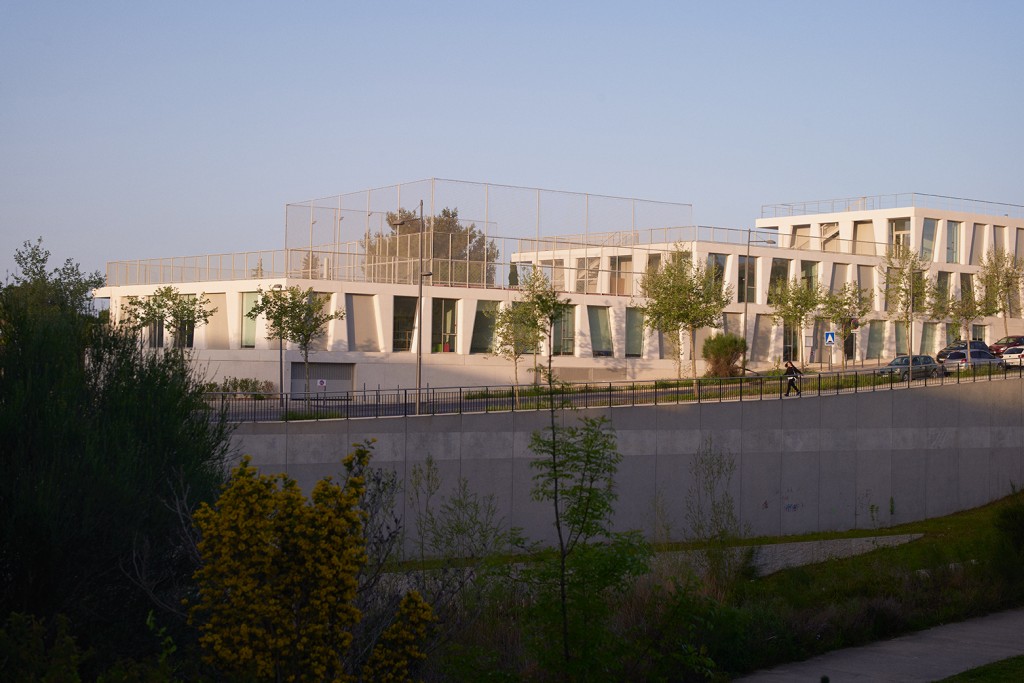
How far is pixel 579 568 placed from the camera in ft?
35.1

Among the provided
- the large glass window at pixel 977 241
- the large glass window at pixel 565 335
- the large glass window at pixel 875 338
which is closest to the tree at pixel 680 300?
the large glass window at pixel 565 335

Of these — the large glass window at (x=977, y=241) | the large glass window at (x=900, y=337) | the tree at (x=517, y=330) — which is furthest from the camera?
the large glass window at (x=977, y=241)

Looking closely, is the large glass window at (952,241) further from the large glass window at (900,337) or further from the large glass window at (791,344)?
the large glass window at (791,344)

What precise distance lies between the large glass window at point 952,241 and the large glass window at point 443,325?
38.5 metres

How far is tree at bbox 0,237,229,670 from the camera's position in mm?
12188

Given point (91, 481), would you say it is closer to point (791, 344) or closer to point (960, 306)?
point (791, 344)

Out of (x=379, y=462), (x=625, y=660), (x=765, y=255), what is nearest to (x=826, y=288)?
(x=765, y=255)

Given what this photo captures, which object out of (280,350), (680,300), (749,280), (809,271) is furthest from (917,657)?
(809,271)

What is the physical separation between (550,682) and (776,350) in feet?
185

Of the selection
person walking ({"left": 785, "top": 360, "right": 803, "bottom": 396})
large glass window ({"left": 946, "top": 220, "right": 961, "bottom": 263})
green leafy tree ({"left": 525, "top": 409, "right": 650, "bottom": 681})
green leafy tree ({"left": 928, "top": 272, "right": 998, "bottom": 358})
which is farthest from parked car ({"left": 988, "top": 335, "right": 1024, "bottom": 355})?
green leafy tree ({"left": 525, "top": 409, "right": 650, "bottom": 681})

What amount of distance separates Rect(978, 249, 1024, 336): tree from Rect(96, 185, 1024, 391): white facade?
1.89 metres

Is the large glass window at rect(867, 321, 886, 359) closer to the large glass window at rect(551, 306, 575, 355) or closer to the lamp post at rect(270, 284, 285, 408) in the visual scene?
the large glass window at rect(551, 306, 575, 355)

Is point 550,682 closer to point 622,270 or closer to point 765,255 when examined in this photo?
point 622,270

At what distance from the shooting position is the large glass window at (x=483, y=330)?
179 feet
